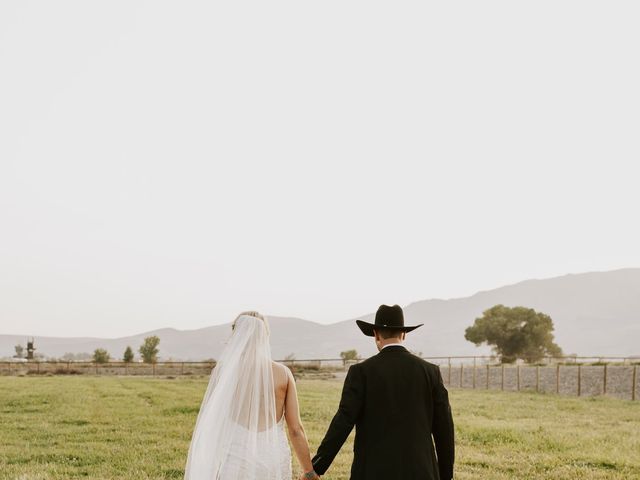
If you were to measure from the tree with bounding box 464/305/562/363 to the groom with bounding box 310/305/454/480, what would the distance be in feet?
387

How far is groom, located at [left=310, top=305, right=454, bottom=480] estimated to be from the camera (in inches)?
257

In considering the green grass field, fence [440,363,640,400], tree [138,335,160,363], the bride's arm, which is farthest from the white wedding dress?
tree [138,335,160,363]

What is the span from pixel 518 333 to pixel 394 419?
120594 millimetres

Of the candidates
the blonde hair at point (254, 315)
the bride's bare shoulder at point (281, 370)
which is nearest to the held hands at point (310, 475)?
the bride's bare shoulder at point (281, 370)

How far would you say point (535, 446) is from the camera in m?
18.2

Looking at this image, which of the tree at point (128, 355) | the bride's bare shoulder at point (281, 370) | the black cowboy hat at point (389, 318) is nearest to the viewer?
the black cowboy hat at point (389, 318)

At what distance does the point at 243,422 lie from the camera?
737 centimetres

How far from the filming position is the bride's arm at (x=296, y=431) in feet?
23.5

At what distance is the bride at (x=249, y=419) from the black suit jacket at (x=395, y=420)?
1.97 ft

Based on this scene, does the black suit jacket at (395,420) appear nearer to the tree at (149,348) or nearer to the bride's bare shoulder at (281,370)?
the bride's bare shoulder at (281,370)

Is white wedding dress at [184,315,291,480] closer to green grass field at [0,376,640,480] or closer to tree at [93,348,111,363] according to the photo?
green grass field at [0,376,640,480]

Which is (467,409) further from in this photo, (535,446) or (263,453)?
(263,453)

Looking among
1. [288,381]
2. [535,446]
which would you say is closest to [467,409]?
[535,446]

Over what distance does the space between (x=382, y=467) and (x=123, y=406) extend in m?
24.3
